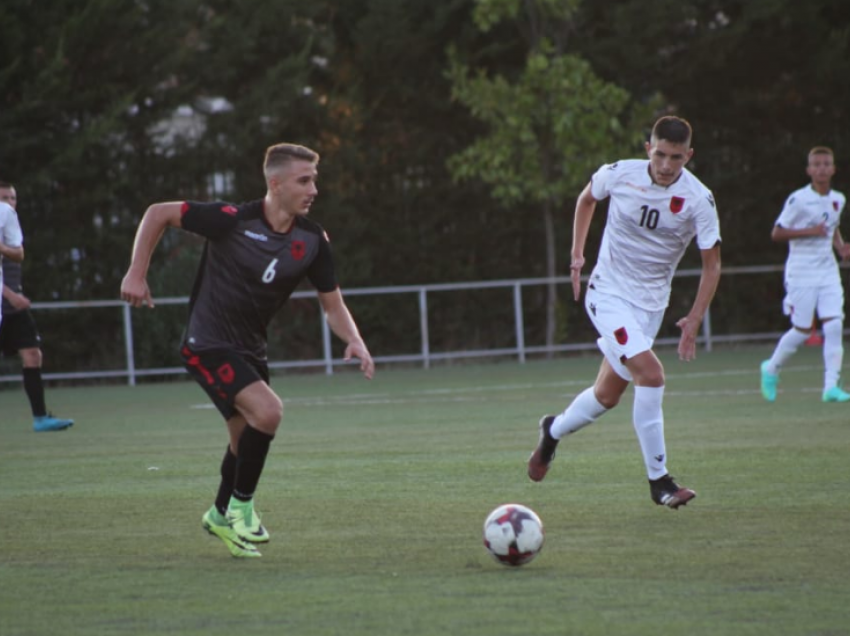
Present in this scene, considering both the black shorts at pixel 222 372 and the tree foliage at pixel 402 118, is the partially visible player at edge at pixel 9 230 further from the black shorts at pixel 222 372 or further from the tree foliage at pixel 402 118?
the tree foliage at pixel 402 118

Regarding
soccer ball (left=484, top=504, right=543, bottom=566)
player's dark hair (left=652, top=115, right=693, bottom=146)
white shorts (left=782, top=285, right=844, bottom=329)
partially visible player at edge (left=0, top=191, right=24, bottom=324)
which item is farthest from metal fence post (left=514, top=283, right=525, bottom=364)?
soccer ball (left=484, top=504, right=543, bottom=566)

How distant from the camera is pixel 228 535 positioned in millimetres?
7477

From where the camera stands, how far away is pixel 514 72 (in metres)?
26.6

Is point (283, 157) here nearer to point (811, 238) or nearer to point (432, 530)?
point (432, 530)

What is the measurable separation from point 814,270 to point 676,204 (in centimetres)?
714

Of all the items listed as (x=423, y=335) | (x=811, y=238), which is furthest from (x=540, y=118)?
(x=811, y=238)

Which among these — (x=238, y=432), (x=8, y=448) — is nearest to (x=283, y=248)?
(x=238, y=432)

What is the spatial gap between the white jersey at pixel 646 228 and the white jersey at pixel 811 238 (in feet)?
21.5

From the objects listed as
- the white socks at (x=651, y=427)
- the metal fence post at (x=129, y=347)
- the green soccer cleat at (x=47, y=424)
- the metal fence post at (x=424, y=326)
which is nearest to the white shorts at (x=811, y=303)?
the white socks at (x=651, y=427)

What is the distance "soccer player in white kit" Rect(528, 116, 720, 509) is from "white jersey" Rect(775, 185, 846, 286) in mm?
6536

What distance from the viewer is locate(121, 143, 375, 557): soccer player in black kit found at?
24.7ft

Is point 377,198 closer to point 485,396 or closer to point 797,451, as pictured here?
point 485,396

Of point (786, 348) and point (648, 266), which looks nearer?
point (648, 266)

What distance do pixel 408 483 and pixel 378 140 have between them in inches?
649
